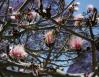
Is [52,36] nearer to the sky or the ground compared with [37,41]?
nearer to the sky

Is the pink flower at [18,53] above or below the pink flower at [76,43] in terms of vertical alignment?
below

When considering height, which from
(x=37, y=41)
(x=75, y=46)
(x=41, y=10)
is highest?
(x=41, y=10)

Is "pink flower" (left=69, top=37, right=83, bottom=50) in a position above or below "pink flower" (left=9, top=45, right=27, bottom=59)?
above

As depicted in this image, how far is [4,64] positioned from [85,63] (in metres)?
1.35

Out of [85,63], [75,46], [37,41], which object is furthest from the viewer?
[37,41]

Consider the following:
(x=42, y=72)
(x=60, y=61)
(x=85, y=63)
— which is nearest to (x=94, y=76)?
(x=42, y=72)

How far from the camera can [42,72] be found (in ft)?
8.77

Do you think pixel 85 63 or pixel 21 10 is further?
pixel 21 10

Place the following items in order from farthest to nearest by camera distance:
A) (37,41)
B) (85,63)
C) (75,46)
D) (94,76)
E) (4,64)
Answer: (37,41) < (85,63) < (75,46) < (4,64) < (94,76)

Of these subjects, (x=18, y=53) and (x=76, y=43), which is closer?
(x=76, y=43)

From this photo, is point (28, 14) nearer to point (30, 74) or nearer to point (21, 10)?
point (21, 10)

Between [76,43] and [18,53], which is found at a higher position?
[76,43]

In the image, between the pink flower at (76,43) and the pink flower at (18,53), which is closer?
the pink flower at (76,43)

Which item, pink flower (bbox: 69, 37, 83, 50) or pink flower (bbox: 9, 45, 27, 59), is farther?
pink flower (bbox: 9, 45, 27, 59)
